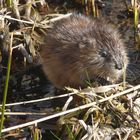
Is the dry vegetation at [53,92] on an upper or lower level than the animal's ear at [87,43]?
lower

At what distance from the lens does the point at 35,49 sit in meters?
5.97

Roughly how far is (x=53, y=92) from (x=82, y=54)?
0.48m

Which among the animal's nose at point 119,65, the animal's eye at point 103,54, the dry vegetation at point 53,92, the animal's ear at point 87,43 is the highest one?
the animal's ear at point 87,43

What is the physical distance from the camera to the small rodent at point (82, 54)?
5102 millimetres

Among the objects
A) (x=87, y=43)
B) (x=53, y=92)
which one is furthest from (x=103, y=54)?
(x=53, y=92)

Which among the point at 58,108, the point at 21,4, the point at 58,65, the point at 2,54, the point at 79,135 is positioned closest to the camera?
the point at 79,135

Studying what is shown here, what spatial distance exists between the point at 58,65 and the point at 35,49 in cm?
82

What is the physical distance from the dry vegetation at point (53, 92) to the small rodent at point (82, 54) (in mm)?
170

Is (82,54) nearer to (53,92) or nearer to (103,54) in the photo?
(103,54)

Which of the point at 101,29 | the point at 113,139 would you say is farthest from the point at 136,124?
the point at 101,29

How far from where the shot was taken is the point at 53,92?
5.41 m

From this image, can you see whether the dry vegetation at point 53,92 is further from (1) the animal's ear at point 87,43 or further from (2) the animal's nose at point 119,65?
(1) the animal's ear at point 87,43

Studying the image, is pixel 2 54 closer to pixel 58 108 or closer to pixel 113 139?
pixel 58 108

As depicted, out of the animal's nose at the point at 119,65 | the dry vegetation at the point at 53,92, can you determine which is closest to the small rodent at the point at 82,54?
the animal's nose at the point at 119,65
